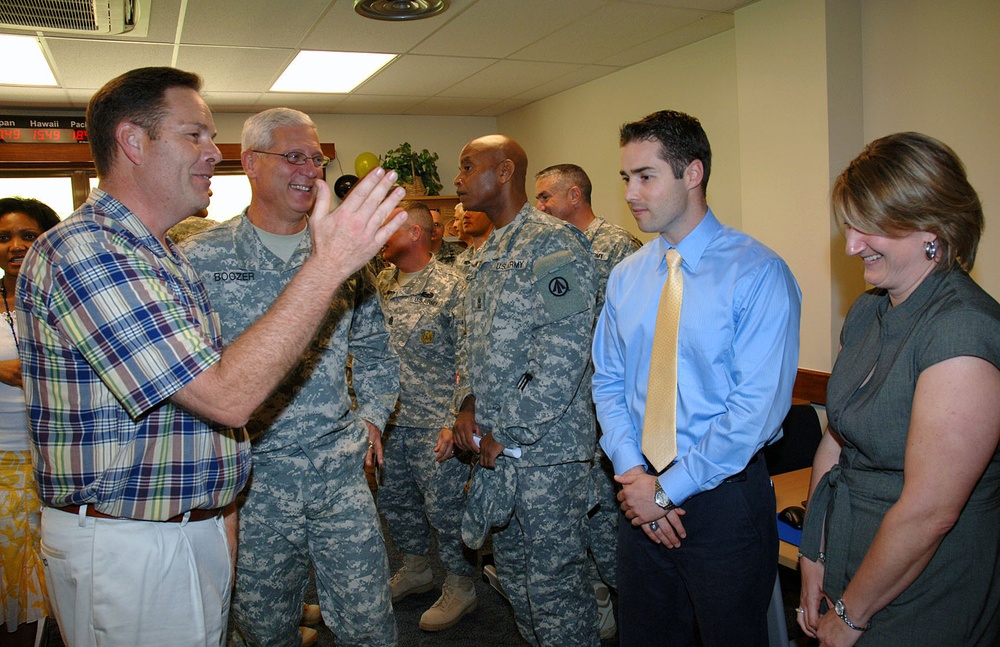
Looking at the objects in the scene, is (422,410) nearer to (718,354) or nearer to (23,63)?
(718,354)

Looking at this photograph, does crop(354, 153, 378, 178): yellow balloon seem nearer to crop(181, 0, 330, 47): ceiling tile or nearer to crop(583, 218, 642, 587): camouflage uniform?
crop(181, 0, 330, 47): ceiling tile

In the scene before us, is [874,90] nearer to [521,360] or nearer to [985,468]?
[521,360]

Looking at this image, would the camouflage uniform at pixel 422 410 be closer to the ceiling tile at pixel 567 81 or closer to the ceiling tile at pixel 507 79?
the ceiling tile at pixel 507 79

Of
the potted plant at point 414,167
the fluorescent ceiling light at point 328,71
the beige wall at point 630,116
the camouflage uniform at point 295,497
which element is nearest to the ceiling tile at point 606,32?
the beige wall at point 630,116

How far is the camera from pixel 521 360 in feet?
7.79

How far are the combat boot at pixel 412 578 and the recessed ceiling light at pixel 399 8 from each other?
2.85 m

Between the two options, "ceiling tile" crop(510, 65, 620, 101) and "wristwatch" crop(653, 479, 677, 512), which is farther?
"ceiling tile" crop(510, 65, 620, 101)

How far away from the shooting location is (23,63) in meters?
4.45

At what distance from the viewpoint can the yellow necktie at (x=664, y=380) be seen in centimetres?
173

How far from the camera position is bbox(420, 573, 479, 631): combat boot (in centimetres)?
307

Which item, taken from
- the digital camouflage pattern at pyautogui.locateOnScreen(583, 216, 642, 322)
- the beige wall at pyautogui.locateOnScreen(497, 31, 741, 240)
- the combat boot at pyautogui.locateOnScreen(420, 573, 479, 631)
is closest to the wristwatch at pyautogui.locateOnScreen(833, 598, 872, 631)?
the combat boot at pyautogui.locateOnScreen(420, 573, 479, 631)

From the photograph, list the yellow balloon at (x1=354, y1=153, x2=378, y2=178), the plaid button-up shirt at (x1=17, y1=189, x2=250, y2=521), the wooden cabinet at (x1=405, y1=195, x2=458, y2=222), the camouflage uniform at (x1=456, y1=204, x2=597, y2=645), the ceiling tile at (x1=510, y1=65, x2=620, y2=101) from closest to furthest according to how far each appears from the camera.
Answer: the plaid button-up shirt at (x1=17, y1=189, x2=250, y2=521) → the camouflage uniform at (x1=456, y1=204, x2=597, y2=645) → the ceiling tile at (x1=510, y1=65, x2=620, y2=101) → the yellow balloon at (x1=354, y1=153, x2=378, y2=178) → the wooden cabinet at (x1=405, y1=195, x2=458, y2=222)

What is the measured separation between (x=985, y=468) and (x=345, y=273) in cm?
131

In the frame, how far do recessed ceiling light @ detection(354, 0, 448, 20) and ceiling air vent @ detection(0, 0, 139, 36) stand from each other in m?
1.12
